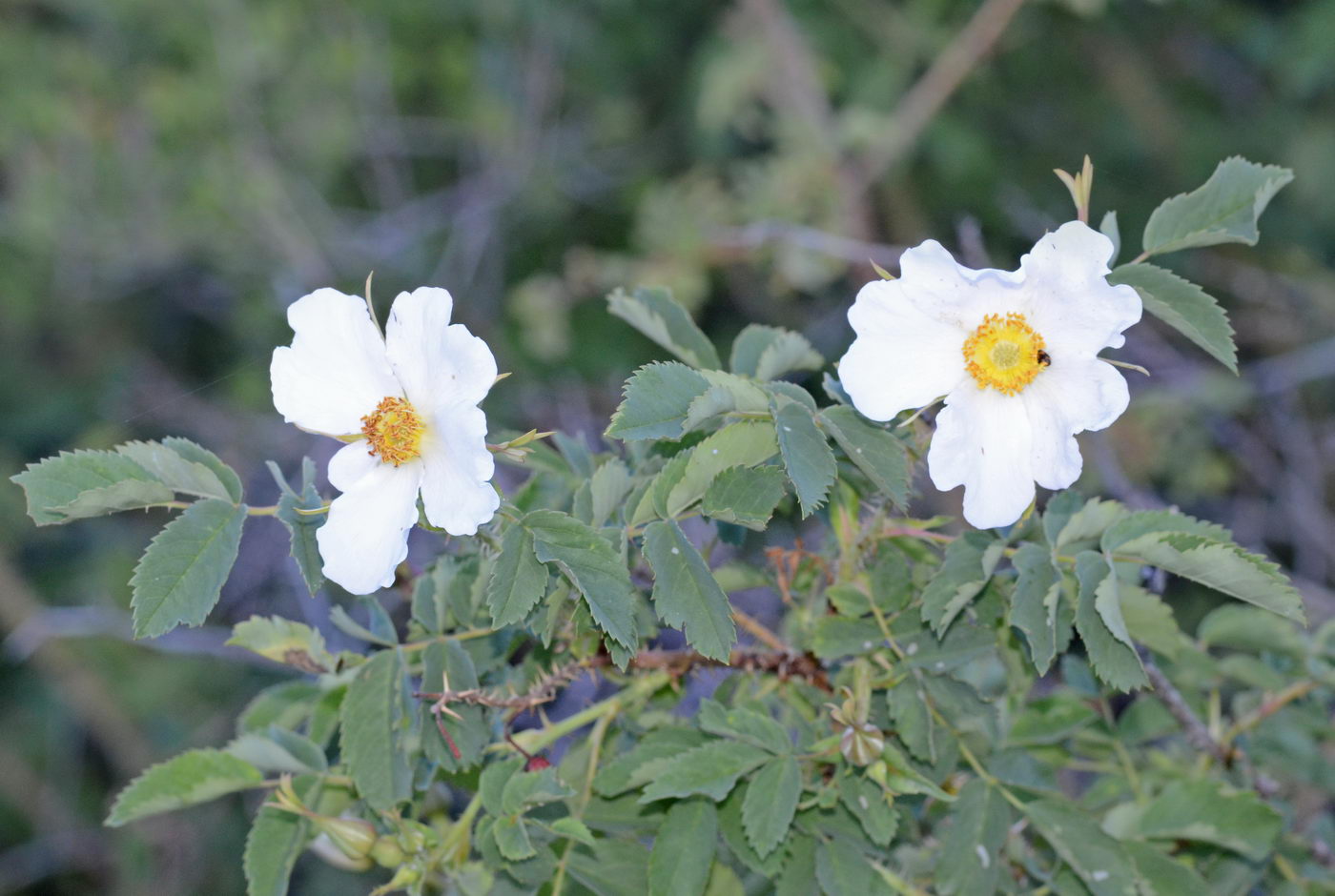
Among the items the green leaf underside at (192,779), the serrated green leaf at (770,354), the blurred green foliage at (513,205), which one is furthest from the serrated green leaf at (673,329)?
the blurred green foliage at (513,205)

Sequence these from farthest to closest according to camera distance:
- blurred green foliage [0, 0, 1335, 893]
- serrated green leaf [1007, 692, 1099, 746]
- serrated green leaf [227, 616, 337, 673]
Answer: blurred green foliage [0, 0, 1335, 893]
serrated green leaf [1007, 692, 1099, 746]
serrated green leaf [227, 616, 337, 673]

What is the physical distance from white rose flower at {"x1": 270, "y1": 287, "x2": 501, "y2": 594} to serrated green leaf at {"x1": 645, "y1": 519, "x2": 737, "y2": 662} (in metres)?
0.17

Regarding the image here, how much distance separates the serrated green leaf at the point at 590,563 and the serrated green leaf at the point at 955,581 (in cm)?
28

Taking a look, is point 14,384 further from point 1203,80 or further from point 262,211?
point 1203,80

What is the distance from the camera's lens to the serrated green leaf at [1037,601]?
1002 millimetres

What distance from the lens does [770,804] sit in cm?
107

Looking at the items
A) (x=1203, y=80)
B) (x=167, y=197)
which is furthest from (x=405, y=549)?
(x=167, y=197)

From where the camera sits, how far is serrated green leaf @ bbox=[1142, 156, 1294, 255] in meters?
1.05

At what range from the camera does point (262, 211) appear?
4.59 m

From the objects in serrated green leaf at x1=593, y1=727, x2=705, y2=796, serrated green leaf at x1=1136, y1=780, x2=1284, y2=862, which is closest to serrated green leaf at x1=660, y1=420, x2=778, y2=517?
serrated green leaf at x1=593, y1=727, x2=705, y2=796

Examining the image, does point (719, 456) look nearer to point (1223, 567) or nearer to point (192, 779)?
point (1223, 567)

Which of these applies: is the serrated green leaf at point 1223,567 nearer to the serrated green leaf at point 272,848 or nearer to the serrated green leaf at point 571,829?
the serrated green leaf at point 571,829

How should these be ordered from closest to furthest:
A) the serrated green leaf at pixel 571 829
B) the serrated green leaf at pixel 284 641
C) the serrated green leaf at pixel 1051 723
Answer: the serrated green leaf at pixel 571 829
the serrated green leaf at pixel 284 641
the serrated green leaf at pixel 1051 723

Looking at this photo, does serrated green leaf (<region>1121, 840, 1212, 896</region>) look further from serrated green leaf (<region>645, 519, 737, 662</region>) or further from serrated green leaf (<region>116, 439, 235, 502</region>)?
serrated green leaf (<region>116, 439, 235, 502</region>)
